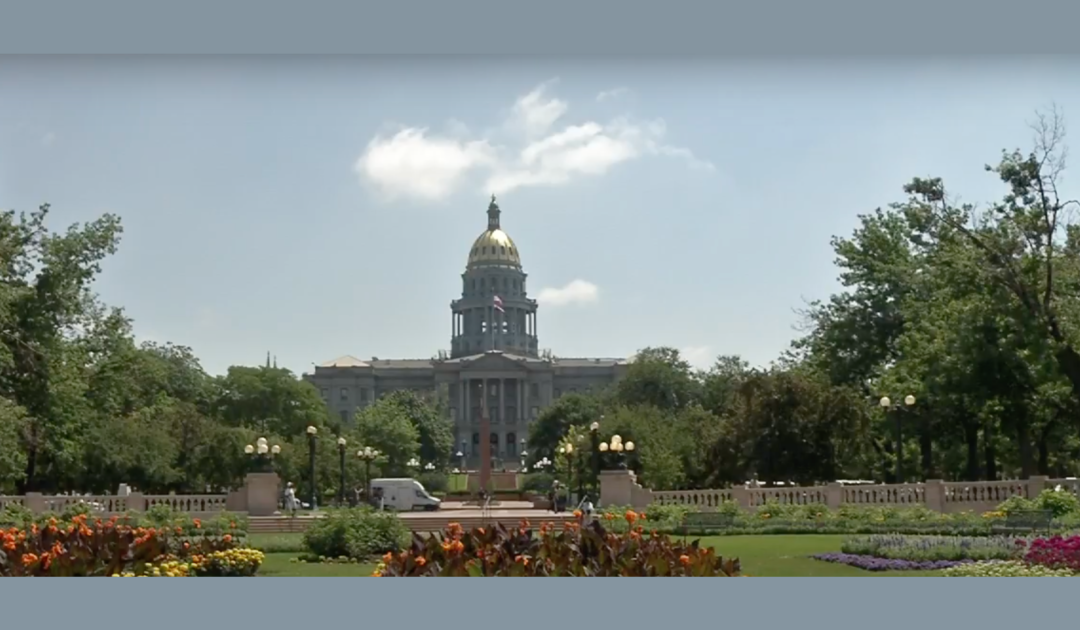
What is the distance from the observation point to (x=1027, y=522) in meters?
23.8

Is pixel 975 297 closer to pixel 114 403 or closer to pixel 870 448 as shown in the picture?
pixel 870 448

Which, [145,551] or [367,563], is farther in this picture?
[367,563]

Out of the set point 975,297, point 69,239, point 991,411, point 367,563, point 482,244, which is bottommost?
point 367,563

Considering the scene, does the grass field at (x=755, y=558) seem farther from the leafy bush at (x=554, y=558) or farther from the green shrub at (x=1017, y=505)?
the green shrub at (x=1017, y=505)

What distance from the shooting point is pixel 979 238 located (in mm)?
34750

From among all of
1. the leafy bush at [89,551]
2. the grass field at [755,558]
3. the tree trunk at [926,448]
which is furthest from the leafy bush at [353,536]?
the tree trunk at [926,448]

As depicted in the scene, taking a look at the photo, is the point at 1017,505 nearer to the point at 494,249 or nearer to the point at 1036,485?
the point at 1036,485

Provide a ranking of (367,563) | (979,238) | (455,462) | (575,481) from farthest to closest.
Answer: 1. (455,462)
2. (575,481)
3. (979,238)
4. (367,563)

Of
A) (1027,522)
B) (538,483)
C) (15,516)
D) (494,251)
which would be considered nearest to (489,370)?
(494,251)

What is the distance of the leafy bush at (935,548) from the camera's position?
18.3 m

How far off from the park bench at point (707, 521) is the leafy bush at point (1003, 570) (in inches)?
370

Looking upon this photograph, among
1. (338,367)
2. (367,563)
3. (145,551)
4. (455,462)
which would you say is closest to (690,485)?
(367,563)

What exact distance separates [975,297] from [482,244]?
344 ft

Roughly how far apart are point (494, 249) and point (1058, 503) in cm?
11339
